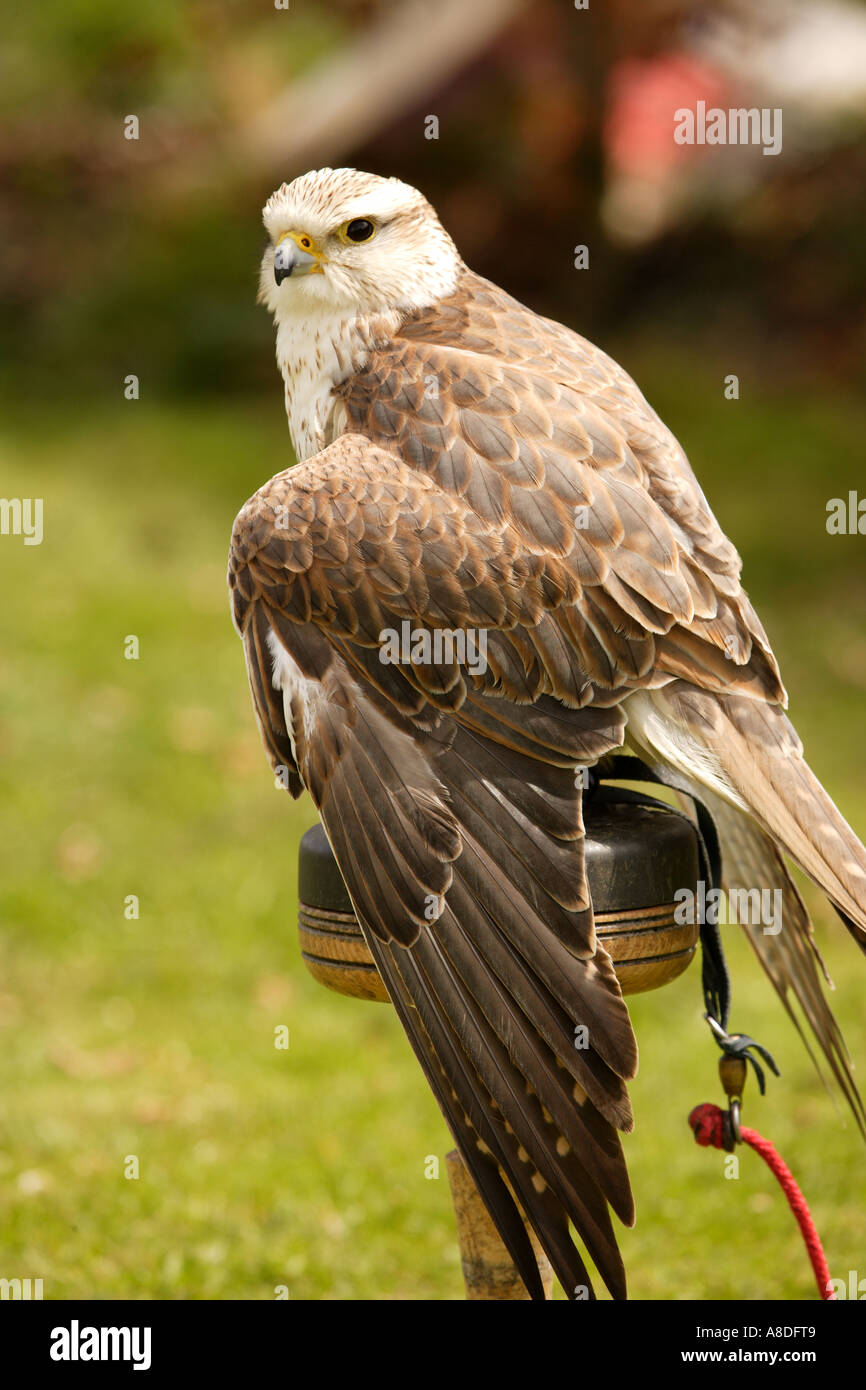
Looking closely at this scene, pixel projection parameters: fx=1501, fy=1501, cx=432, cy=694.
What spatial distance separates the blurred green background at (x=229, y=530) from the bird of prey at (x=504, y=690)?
4.70 feet

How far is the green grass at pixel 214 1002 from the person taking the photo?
4266mm

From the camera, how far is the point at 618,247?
12.4 metres

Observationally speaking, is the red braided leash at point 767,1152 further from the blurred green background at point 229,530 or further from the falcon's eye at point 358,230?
the falcon's eye at point 358,230

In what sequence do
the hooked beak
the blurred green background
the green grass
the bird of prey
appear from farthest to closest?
the blurred green background → the green grass → the hooked beak → the bird of prey

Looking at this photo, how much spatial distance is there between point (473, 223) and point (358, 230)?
374 inches

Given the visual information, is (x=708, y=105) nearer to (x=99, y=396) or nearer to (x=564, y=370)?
(x=99, y=396)

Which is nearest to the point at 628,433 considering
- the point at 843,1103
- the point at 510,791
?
the point at 510,791

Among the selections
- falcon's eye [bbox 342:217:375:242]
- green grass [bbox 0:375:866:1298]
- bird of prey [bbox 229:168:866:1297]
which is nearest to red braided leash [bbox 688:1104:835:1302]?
bird of prey [bbox 229:168:866:1297]

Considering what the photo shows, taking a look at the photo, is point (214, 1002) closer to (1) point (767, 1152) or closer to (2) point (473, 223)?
(1) point (767, 1152)

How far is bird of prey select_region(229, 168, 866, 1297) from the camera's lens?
8.41 feet

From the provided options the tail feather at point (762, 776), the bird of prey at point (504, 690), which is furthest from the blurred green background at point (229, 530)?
the tail feather at point (762, 776)

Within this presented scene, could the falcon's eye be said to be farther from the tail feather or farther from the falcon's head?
the tail feather

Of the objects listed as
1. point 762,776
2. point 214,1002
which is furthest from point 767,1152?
point 214,1002

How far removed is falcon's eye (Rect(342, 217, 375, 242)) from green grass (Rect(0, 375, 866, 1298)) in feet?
8.81
